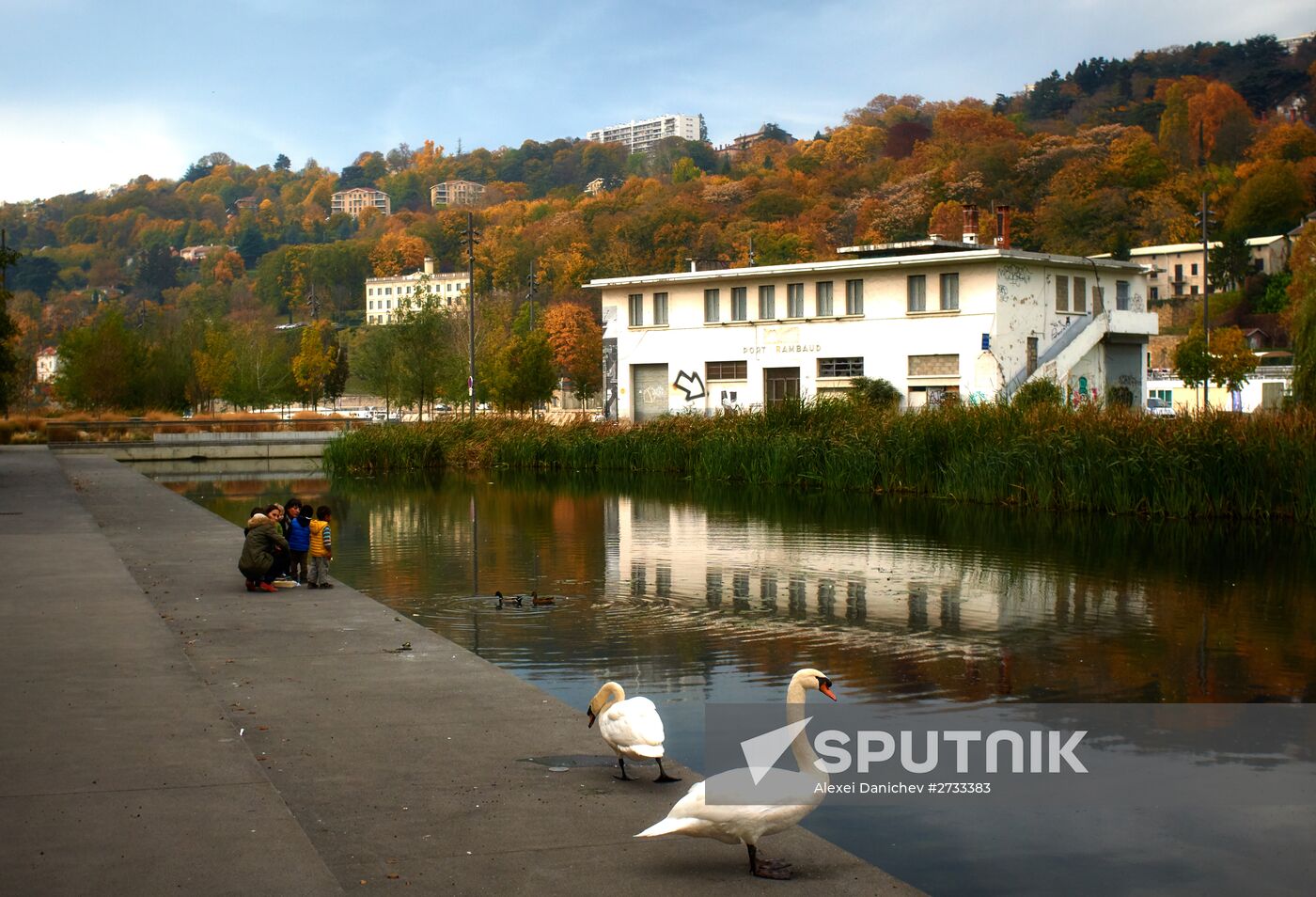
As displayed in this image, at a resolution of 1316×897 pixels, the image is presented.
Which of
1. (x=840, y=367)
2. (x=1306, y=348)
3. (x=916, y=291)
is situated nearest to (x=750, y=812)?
(x=1306, y=348)

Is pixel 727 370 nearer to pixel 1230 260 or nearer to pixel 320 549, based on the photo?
pixel 320 549

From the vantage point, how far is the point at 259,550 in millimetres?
14766

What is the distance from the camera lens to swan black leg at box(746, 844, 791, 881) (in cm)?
599

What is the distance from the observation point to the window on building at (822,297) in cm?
5344

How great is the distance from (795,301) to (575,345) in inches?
1505

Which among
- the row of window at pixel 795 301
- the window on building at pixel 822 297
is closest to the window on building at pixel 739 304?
the row of window at pixel 795 301

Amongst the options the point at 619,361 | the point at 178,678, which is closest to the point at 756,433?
the point at 619,361

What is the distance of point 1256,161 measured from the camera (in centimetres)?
11619

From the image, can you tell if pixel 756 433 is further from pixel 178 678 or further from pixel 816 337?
pixel 178 678

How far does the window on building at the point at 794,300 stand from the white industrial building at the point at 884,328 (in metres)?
0.05

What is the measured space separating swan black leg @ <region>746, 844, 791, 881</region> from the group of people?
9566 mm

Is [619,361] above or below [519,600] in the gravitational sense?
above

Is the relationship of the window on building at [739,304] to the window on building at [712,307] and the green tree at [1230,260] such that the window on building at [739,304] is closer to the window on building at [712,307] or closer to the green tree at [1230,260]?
the window on building at [712,307]

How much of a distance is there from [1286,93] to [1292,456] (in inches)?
5502
